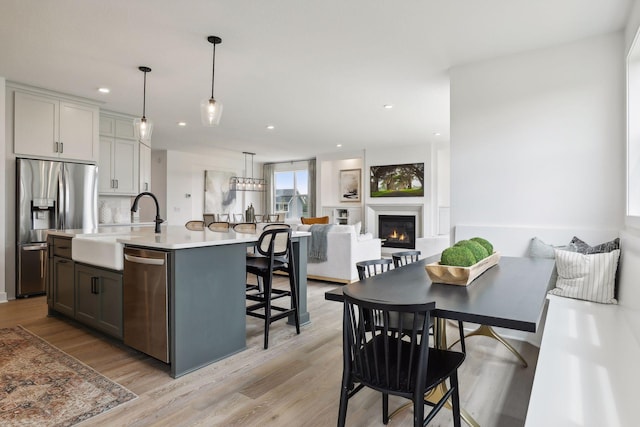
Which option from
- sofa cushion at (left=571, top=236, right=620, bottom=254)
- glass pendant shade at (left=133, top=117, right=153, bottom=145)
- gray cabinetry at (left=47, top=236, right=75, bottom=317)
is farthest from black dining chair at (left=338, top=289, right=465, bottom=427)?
glass pendant shade at (left=133, top=117, right=153, bottom=145)

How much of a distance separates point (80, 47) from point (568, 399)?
4.23 metres

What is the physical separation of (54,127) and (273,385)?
4442mm

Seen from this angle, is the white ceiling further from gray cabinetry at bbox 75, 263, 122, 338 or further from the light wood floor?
the light wood floor

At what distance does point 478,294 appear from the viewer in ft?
5.33

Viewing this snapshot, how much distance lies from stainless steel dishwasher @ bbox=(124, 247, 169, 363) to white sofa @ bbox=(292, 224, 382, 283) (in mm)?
3090

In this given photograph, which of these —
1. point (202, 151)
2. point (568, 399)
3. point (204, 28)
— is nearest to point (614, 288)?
point (568, 399)

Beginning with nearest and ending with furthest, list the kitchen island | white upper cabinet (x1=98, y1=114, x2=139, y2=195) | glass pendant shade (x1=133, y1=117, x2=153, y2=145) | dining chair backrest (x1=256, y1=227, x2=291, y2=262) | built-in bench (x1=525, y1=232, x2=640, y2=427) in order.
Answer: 1. built-in bench (x1=525, y1=232, x2=640, y2=427)
2. the kitchen island
3. dining chair backrest (x1=256, y1=227, x2=291, y2=262)
4. glass pendant shade (x1=133, y1=117, x2=153, y2=145)
5. white upper cabinet (x1=98, y1=114, x2=139, y2=195)

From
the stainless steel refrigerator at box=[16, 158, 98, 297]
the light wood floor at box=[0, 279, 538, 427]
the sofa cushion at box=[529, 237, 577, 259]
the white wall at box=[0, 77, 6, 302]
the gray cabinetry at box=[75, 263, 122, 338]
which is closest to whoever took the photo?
the light wood floor at box=[0, 279, 538, 427]

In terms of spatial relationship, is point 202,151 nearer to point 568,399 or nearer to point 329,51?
point 329,51

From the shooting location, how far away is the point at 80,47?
323 cm

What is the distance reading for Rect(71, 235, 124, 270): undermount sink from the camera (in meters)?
2.64

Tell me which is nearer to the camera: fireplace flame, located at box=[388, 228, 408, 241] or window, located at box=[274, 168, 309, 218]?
fireplace flame, located at box=[388, 228, 408, 241]

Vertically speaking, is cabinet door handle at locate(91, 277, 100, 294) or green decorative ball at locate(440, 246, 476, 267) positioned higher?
green decorative ball at locate(440, 246, 476, 267)

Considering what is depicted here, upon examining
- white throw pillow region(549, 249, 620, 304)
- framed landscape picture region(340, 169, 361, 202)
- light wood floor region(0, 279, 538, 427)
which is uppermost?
framed landscape picture region(340, 169, 361, 202)
